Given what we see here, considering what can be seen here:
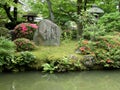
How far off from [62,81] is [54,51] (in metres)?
2.36

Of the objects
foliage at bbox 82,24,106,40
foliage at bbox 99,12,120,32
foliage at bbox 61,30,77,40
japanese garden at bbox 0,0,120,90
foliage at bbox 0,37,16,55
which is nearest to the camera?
japanese garden at bbox 0,0,120,90

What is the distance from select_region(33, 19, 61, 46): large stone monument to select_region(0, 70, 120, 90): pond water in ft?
8.69

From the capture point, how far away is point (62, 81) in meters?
8.02

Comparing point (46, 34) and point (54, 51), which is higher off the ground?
point (46, 34)

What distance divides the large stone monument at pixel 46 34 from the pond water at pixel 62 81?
8.69 ft

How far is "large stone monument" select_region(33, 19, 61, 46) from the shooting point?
11.1m

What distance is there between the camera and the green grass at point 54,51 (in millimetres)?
9328

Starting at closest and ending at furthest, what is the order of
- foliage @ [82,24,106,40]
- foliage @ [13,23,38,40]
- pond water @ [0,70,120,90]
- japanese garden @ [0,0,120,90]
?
pond water @ [0,70,120,90], japanese garden @ [0,0,120,90], foliage @ [82,24,106,40], foliage @ [13,23,38,40]

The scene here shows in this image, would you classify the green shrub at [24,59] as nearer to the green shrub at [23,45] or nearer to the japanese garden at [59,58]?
the japanese garden at [59,58]

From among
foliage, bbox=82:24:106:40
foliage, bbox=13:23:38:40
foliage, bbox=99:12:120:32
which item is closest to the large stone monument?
foliage, bbox=13:23:38:40

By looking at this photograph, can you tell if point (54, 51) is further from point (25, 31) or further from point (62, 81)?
point (62, 81)

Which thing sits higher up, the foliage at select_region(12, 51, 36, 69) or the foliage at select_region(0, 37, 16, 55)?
the foliage at select_region(0, 37, 16, 55)

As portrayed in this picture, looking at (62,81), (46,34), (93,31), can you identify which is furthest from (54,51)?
(62,81)

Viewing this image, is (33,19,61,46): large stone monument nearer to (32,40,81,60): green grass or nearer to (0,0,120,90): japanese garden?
(0,0,120,90): japanese garden
